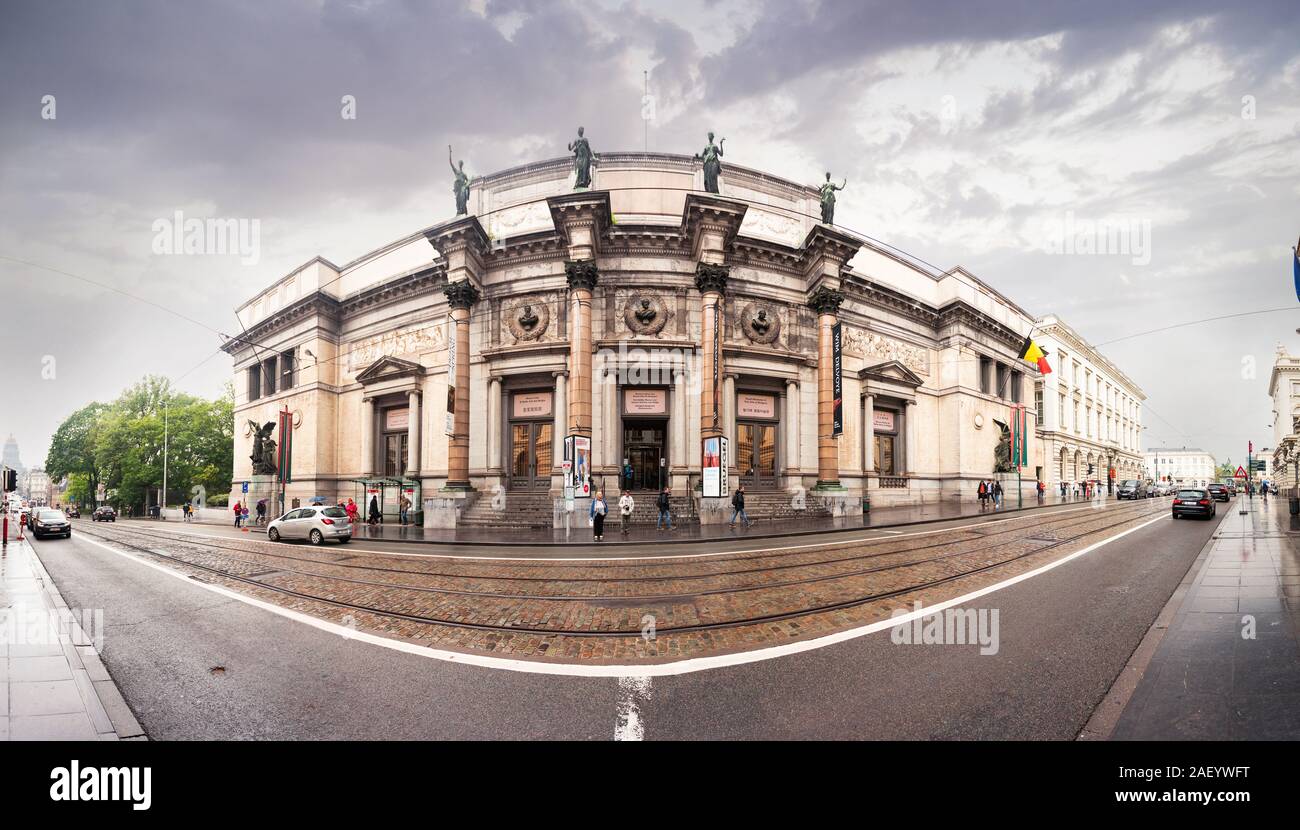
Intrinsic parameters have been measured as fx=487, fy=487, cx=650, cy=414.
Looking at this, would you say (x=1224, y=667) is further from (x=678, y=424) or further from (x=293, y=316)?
(x=293, y=316)

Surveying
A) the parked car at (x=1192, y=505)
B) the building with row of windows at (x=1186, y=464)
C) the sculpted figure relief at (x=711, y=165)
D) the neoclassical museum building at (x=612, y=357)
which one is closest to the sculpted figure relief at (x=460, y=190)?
the neoclassical museum building at (x=612, y=357)

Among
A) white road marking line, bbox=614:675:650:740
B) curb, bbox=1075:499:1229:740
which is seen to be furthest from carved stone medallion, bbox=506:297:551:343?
curb, bbox=1075:499:1229:740

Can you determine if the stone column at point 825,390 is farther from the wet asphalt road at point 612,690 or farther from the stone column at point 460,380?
the wet asphalt road at point 612,690

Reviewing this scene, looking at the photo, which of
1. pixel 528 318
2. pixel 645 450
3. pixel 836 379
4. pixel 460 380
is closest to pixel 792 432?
pixel 836 379

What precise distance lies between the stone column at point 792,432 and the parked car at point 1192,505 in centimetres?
1537

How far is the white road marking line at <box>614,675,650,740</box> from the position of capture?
11.2 feet

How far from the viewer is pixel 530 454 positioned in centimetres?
2286

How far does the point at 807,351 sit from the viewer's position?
80.7ft

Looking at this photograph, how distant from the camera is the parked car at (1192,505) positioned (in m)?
20.1

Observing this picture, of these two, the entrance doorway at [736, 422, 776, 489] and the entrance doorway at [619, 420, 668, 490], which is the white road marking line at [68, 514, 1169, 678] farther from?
the entrance doorway at [736, 422, 776, 489]

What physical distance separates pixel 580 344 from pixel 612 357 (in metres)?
1.55

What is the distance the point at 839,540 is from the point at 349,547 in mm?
15012
